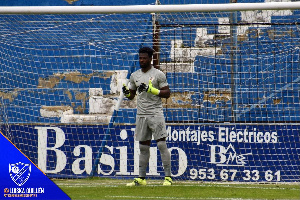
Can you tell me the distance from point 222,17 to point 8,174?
20.0 ft

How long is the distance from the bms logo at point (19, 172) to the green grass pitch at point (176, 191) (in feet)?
2.66

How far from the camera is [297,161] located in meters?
10.7

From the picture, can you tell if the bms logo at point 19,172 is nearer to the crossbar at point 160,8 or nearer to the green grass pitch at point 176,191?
the green grass pitch at point 176,191

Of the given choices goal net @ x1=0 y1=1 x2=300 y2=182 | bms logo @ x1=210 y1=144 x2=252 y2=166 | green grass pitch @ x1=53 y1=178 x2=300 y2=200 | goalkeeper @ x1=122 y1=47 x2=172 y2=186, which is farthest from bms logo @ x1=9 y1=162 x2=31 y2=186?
bms logo @ x1=210 y1=144 x2=252 y2=166

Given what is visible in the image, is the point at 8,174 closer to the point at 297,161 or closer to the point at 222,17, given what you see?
the point at 297,161

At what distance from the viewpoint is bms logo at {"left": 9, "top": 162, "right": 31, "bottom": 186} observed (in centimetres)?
703

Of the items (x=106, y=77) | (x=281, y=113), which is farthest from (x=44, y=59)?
(x=281, y=113)

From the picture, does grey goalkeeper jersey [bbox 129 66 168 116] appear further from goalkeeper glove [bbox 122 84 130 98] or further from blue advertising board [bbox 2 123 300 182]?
blue advertising board [bbox 2 123 300 182]

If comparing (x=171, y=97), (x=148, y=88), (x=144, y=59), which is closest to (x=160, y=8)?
(x=144, y=59)

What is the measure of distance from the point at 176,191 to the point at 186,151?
2.35m

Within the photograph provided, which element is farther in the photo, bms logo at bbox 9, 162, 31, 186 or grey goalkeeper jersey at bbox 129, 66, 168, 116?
grey goalkeeper jersey at bbox 129, 66, 168, 116

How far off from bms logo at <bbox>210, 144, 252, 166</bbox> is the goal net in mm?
15

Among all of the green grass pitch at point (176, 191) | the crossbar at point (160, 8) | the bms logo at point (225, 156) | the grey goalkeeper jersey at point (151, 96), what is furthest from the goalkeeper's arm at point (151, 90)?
the bms logo at point (225, 156)

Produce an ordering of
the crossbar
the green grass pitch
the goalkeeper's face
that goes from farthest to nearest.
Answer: the goalkeeper's face → the crossbar → the green grass pitch
